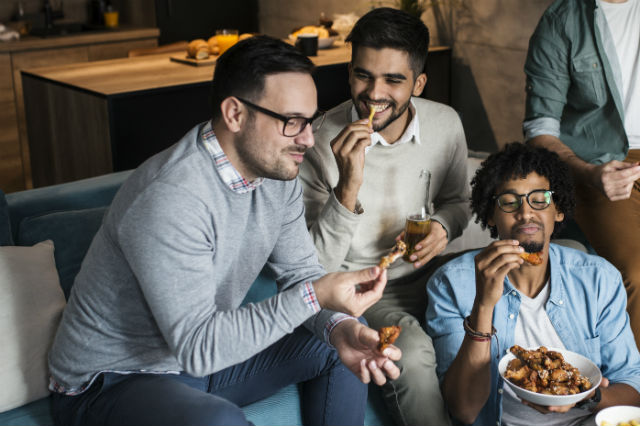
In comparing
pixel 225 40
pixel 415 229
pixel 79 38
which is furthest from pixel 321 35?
pixel 415 229

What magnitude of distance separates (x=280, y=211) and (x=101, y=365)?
53cm

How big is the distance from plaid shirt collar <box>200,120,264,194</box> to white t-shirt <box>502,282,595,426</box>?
0.83m

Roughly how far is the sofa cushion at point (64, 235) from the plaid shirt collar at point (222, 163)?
2.08ft

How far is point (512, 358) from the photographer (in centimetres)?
179

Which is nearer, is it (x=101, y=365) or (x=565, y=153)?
(x=101, y=365)

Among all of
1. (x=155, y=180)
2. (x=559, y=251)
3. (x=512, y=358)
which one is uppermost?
(x=155, y=180)

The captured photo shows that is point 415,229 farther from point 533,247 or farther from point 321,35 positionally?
point 321,35

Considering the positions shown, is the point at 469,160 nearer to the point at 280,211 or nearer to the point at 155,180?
the point at 280,211

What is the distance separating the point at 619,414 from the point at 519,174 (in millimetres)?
679

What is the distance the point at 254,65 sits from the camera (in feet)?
5.23

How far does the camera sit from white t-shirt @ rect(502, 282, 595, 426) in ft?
6.00

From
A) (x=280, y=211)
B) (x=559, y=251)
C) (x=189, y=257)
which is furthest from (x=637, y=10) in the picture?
(x=189, y=257)

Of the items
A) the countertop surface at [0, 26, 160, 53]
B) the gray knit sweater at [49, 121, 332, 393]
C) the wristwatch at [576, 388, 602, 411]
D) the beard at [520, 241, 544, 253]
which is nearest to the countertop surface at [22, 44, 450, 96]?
the countertop surface at [0, 26, 160, 53]

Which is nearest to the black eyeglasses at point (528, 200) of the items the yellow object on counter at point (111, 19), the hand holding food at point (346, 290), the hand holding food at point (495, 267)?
the hand holding food at point (495, 267)
